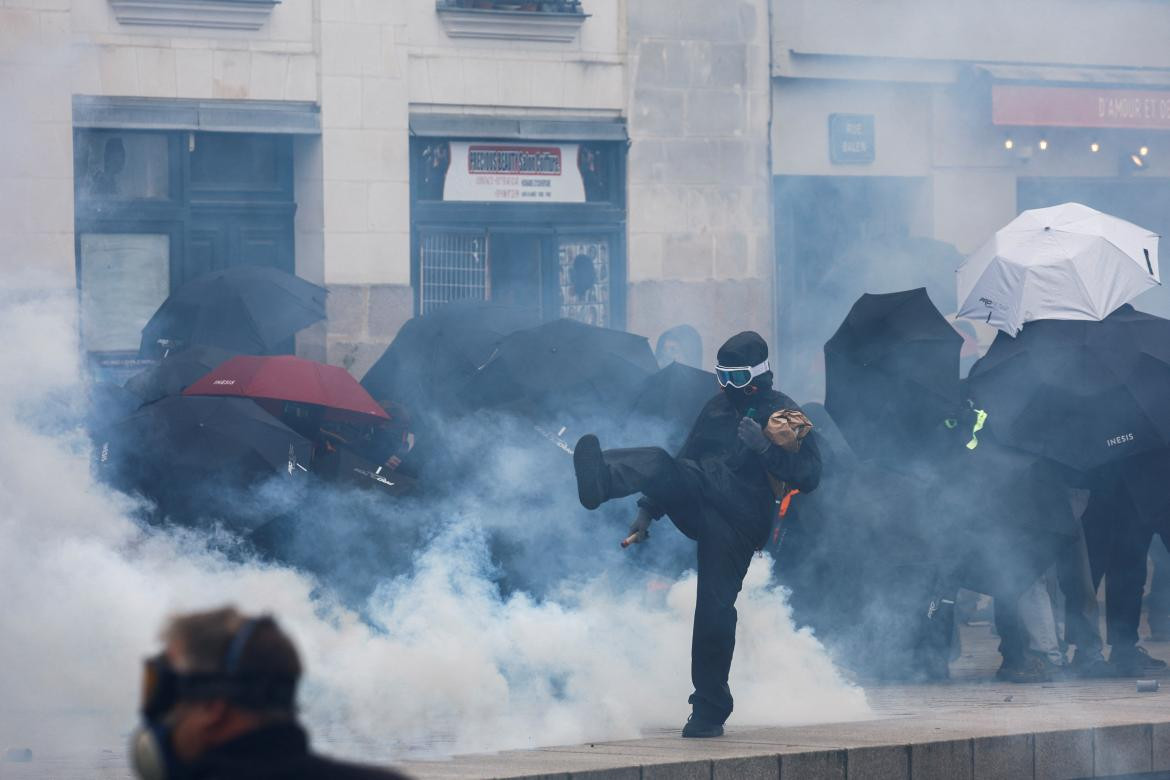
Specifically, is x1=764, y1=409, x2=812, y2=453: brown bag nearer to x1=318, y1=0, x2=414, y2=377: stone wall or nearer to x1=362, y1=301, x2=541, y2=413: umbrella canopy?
x1=362, y1=301, x2=541, y2=413: umbrella canopy

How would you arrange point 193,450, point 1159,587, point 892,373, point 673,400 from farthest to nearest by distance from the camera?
point 1159,587
point 673,400
point 892,373
point 193,450

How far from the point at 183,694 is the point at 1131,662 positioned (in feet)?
23.1

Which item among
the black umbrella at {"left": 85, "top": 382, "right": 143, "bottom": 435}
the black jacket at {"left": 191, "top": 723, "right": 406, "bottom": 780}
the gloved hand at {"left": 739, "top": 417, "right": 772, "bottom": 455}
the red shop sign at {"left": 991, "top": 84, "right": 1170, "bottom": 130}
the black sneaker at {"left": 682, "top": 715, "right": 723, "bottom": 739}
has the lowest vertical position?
the black sneaker at {"left": 682, "top": 715, "right": 723, "bottom": 739}

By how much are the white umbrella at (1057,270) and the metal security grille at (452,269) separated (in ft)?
16.7

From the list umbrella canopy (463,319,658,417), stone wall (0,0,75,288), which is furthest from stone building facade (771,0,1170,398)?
stone wall (0,0,75,288)

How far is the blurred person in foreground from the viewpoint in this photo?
7.50 ft

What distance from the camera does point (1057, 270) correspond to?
28.9ft

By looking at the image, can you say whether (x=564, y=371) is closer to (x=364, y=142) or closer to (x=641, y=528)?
(x=641, y=528)

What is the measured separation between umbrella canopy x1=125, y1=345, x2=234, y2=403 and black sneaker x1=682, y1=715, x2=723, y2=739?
3044 mm

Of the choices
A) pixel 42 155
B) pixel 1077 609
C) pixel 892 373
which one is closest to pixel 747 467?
pixel 892 373

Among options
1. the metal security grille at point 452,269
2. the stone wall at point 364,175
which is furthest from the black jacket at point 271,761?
the metal security grille at point 452,269

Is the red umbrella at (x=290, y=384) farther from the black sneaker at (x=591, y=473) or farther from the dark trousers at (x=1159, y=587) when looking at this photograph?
the dark trousers at (x=1159, y=587)

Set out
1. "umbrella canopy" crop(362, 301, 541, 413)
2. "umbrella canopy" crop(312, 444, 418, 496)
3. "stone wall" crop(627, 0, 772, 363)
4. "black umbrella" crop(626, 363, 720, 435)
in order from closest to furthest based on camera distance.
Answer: "umbrella canopy" crop(312, 444, 418, 496)
"black umbrella" crop(626, 363, 720, 435)
"umbrella canopy" crop(362, 301, 541, 413)
"stone wall" crop(627, 0, 772, 363)

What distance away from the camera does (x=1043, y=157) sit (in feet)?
50.7
